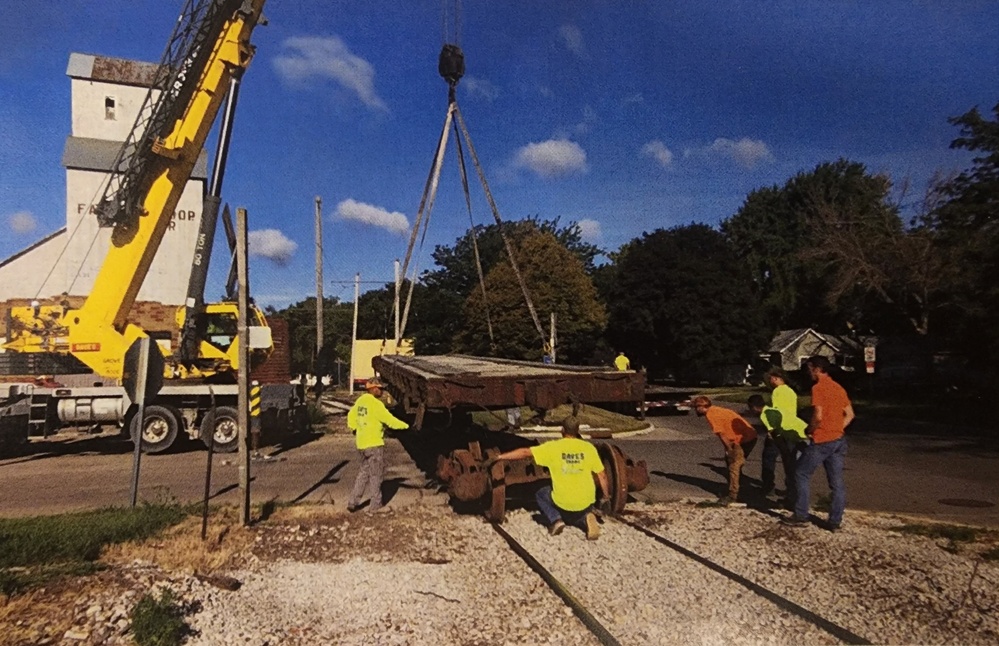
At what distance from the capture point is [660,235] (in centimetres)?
5497

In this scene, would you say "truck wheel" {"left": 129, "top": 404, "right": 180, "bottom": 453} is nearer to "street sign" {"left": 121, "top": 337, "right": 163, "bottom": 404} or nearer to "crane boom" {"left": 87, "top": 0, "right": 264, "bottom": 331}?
"crane boom" {"left": 87, "top": 0, "right": 264, "bottom": 331}

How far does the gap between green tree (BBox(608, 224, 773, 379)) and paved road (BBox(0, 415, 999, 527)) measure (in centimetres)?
2928

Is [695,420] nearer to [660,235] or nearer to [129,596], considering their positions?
[129,596]

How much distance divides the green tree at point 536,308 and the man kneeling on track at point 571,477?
88.9 feet

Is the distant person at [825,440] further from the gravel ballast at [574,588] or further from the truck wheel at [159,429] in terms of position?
the truck wheel at [159,429]

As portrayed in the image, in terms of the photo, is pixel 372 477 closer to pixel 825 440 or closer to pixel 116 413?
pixel 825 440

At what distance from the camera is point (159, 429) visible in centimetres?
1648

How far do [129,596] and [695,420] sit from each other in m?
21.7

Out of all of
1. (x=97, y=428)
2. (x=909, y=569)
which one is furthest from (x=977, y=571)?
(x=97, y=428)

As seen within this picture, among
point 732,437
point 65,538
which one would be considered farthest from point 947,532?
point 65,538

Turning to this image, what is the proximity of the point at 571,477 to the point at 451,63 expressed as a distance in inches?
343

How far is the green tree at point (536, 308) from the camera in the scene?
3681cm

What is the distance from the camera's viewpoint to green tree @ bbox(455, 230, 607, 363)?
3681 cm

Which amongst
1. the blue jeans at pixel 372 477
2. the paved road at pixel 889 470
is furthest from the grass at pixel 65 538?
the paved road at pixel 889 470
